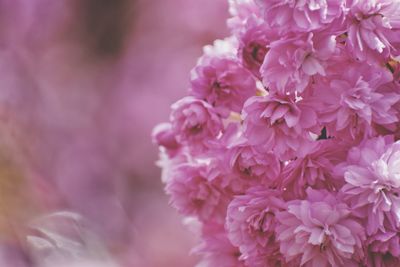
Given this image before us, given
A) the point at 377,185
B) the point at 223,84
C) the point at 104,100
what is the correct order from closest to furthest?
the point at 377,185, the point at 223,84, the point at 104,100

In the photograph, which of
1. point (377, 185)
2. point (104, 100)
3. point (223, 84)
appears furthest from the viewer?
point (104, 100)

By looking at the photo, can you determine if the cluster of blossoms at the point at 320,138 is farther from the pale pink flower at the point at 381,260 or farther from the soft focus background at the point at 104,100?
the soft focus background at the point at 104,100

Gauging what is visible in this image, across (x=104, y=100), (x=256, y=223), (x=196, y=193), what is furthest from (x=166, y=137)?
(x=104, y=100)

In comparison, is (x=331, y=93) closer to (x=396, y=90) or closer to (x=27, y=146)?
(x=396, y=90)

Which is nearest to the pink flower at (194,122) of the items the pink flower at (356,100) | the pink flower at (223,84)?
the pink flower at (223,84)

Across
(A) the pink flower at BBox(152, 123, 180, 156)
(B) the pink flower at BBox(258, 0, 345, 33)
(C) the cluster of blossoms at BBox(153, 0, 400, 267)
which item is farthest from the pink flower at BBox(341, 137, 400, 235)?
(A) the pink flower at BBox(152, 123, 180, 156)

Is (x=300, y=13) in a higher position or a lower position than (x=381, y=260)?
higher

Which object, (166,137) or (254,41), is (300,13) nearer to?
(254,41)

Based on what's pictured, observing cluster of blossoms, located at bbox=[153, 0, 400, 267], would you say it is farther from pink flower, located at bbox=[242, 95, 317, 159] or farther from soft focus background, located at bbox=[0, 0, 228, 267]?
soft focus background, located at bbox=[0, 0, 228, 267]
